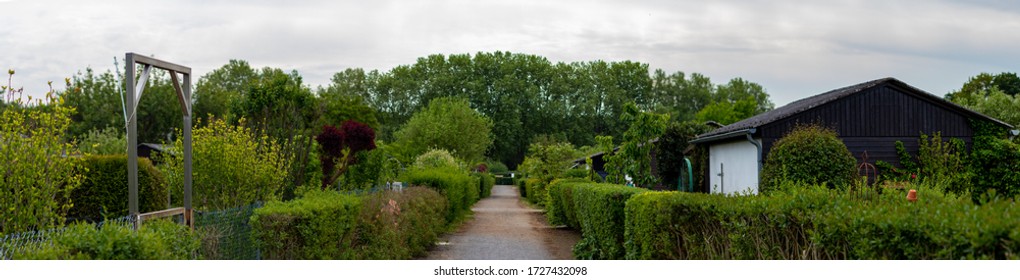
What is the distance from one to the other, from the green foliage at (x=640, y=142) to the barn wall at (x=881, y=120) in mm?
3452

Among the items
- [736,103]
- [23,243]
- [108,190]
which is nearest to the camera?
[23,243]

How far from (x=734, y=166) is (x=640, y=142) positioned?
3590 mm

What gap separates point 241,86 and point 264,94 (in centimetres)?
6869

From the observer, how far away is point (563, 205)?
19438 millimetres

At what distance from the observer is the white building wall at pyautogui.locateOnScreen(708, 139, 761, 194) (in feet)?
64.3

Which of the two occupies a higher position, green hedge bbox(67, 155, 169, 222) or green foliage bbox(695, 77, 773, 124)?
green foliage bbox(695, 77, 773, 124)

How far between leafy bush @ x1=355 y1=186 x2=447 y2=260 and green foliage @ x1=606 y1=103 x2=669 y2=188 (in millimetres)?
4813

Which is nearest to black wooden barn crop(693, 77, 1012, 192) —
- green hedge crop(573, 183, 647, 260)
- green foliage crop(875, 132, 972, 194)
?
green foliage crop(875, 132, 972, 194)

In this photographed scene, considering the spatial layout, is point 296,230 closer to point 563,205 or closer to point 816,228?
point 816,228

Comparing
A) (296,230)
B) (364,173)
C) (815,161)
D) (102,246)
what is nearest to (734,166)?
(815,161)

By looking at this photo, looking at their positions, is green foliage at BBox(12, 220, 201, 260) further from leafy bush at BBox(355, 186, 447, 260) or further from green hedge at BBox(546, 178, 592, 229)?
green hedge at BBox(546, 178, 592, 229)

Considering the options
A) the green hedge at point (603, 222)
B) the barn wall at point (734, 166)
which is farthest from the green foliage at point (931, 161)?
the green hedge at point (603, 222)
